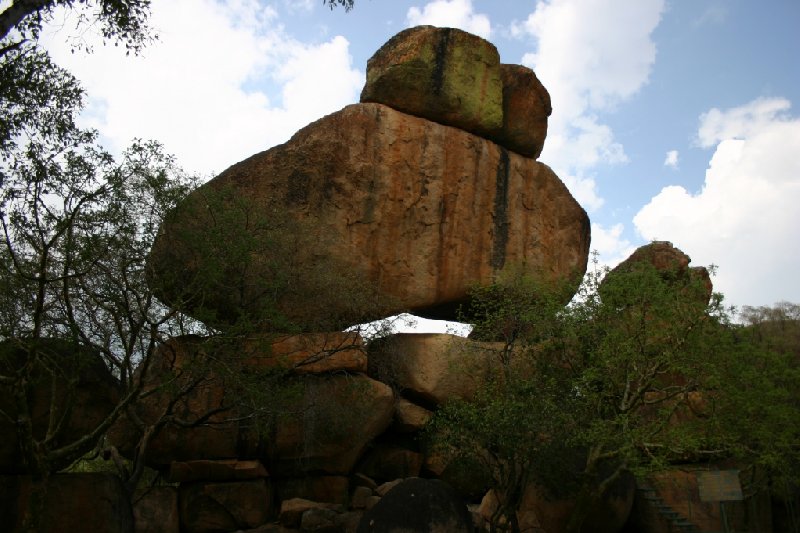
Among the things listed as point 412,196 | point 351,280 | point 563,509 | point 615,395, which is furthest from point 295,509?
point 412,196

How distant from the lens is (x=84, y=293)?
12195mm

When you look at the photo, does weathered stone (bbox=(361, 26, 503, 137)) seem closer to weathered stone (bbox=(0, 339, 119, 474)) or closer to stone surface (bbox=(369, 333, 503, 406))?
stone surface (bbox=(369, 333, 503, 406))

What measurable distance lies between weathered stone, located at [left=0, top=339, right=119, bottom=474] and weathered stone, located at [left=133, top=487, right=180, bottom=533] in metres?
2.26

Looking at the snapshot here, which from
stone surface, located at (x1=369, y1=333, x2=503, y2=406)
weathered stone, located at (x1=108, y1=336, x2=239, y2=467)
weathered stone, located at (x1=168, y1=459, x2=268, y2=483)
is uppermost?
stone surface, located at (x1=369, y1=333, x2=503, y2=406)

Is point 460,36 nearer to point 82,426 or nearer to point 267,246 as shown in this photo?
point 267,246

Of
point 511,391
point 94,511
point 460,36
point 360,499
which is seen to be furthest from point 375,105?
point 94,511

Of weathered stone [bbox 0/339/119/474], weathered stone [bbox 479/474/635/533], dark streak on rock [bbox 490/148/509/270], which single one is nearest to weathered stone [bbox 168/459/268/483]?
weathered stone [bbox 0/339/119/474]

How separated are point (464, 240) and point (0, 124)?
11.8 meters

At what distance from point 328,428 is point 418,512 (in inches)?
189

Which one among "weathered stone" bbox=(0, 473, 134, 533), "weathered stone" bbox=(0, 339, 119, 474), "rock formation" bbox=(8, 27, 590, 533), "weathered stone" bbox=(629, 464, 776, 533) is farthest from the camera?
"weathered stone" bbox=(629, 464, 776, 533)

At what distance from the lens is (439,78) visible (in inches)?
752

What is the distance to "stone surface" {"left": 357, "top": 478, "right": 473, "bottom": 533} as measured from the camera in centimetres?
1081

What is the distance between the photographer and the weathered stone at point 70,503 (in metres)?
11.1

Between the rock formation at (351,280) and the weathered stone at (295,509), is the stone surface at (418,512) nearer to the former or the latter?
the rock formation at (351,280)
